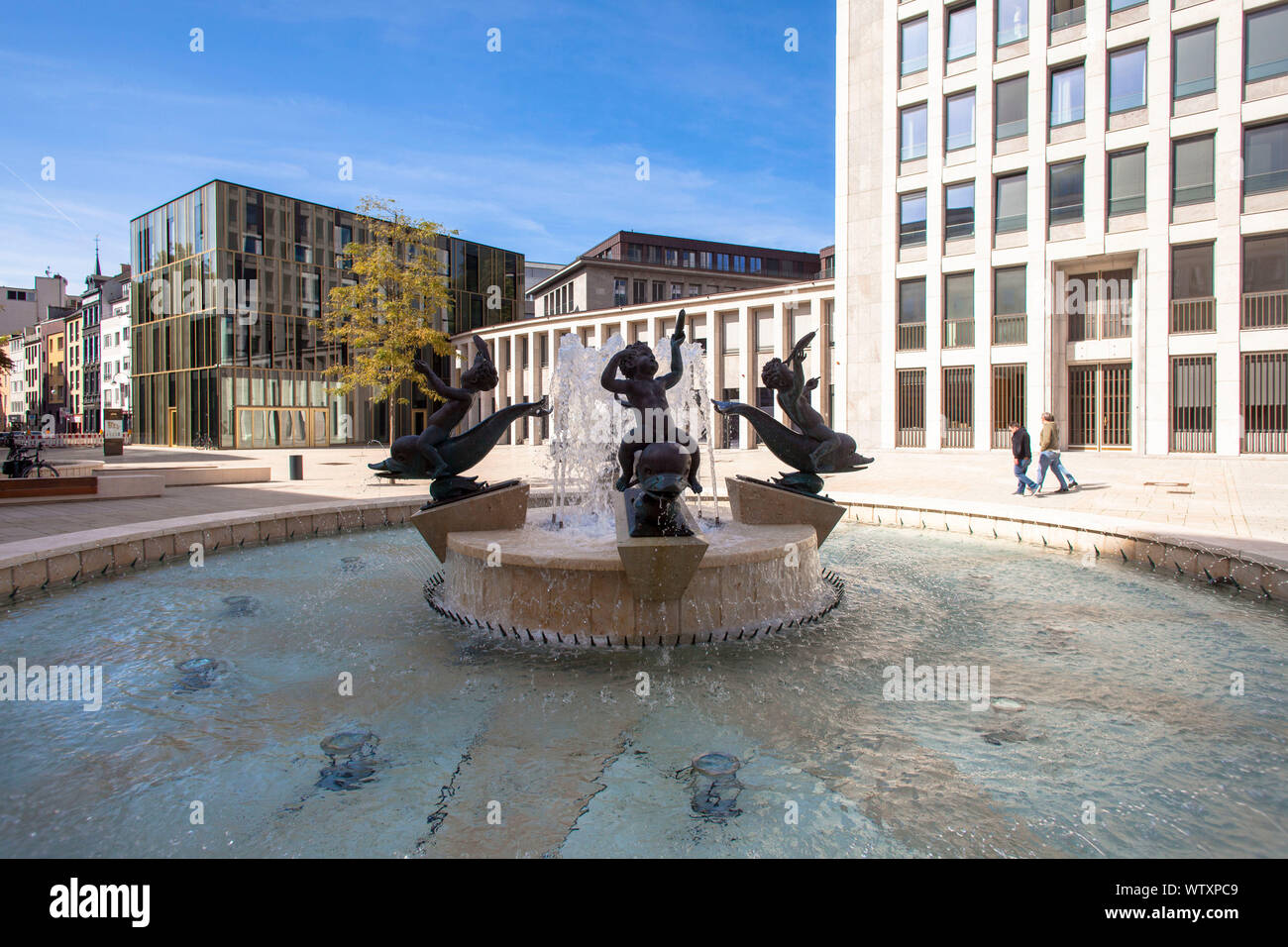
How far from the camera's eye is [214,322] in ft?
147

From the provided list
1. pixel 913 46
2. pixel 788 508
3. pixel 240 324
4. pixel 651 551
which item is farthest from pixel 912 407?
pixel 240 324

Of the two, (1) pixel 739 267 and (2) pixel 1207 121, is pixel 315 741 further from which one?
(1) pixel 739 267

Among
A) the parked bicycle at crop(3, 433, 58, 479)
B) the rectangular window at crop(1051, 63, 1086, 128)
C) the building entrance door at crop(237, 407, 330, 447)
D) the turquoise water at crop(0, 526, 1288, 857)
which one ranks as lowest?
the turquoise water at crop(0, 526, 1288, 857)

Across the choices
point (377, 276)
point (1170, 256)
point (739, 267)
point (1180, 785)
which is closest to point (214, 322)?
point (377, 276)

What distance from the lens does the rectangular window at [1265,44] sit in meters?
22.9

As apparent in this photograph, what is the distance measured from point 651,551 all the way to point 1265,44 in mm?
30144

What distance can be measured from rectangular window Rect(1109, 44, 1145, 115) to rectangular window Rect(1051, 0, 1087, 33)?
6.37 feet

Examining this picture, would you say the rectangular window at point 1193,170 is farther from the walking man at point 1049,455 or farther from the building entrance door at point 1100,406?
the walking man at point 1049,455

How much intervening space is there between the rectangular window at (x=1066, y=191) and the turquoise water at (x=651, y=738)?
23.9 metres

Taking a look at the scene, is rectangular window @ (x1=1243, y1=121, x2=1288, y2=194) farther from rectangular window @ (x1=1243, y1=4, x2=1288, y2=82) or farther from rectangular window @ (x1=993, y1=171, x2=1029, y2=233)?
rectangular window @ (x1=993, y1=171, x2=1029, y2=233)

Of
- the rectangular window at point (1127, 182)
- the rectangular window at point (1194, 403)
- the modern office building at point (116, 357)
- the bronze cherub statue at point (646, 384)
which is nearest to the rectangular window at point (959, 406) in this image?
the rectangular window at point (1194, 403)

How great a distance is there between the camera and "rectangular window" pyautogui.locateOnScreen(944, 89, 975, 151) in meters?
28.3

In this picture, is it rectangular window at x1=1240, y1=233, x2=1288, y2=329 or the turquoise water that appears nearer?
the turquoise water

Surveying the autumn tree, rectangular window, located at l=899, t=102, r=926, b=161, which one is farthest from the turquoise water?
rectangular window, located at l=899, t=102, r=926, b=161
